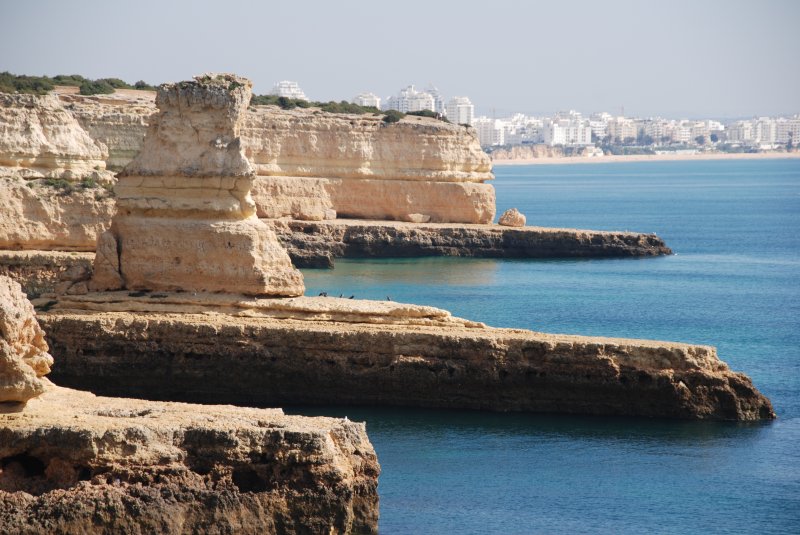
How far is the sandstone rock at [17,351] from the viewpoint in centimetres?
2017

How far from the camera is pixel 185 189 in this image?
32344mm

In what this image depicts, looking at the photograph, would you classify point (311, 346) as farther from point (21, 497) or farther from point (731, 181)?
point (731, 181)

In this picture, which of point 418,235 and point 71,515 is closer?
point 71,515

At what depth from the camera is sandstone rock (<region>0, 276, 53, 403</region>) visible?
20.2m

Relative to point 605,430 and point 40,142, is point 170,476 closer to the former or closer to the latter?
point 605,430

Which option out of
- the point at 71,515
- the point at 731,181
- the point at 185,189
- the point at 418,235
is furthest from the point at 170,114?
the point at 731,181

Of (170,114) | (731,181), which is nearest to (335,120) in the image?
(170,114)

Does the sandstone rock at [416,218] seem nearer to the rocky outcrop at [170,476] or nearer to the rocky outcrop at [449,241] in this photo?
the rocky outcrop at [449,241]

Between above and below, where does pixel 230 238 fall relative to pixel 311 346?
above

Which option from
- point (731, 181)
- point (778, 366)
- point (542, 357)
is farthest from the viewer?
point (731, 181)

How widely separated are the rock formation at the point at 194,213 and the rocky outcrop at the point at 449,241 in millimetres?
28254

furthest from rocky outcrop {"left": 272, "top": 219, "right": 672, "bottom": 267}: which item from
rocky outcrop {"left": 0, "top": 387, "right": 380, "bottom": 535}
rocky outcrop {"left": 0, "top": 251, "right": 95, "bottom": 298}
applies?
rocky outcrop {"left": 0, "top": 387, "right": 380, "bottom": 535}

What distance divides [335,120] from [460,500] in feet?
152

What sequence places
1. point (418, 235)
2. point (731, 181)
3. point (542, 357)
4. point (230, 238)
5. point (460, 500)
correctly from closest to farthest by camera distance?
point (460, 500) → point (542, 357) → point (230, 238) → point (418, 235) → point (731, 181)
